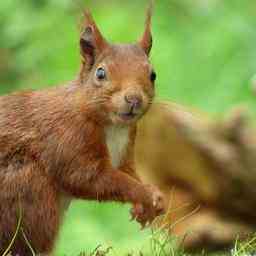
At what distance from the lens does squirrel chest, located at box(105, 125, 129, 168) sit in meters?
4.89

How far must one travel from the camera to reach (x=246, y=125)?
7.34 m

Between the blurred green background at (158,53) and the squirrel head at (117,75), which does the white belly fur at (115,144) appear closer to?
the squirrel head at (117,75)

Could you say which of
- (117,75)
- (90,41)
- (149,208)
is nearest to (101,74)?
(117,75)

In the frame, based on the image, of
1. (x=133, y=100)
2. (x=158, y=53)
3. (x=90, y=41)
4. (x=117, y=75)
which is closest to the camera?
(x=133, y=100)

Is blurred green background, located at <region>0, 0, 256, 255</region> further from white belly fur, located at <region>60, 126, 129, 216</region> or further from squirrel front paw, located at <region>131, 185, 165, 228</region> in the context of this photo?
squirrel front paw, located at <region>131, 185, 165, 228</region>

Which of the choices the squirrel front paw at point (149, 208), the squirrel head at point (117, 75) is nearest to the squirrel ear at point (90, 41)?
the squirrel head at point (117, 75)

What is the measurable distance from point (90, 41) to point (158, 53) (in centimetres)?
429

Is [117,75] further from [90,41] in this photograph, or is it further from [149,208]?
[149,208]

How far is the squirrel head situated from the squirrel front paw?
37 centimetres

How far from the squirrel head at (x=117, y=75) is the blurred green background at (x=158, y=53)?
305 centimetres

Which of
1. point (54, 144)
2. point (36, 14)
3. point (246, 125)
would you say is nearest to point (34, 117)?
point (54, 144)

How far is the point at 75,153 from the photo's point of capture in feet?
15.8

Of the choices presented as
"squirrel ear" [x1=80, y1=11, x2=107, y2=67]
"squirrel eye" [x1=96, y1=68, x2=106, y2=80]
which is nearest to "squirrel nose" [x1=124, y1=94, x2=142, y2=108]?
"squirrel eye" [x1=96, y1=68, x2=106, y2=80]

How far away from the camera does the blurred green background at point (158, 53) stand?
27.1ft
